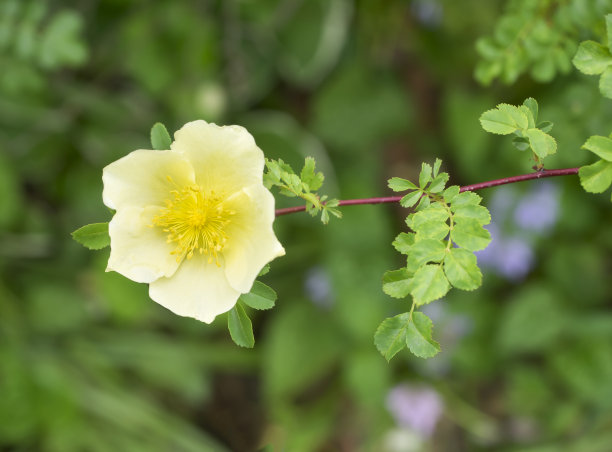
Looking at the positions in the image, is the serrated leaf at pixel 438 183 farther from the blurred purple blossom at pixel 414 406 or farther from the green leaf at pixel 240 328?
the blurred purple blossom at pixel 414 406

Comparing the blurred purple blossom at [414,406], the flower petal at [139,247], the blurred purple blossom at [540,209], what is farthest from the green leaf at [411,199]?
the blurred purple blossom at [414,406]

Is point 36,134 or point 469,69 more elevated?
point 469,69

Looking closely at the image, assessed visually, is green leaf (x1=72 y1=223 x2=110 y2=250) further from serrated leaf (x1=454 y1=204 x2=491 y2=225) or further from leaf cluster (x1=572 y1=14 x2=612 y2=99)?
leaf cluster (x1=572 y1=14 x2=612 y2=99)

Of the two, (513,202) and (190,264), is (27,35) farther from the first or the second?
(513,202)

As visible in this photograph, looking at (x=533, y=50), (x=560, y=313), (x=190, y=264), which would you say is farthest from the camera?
(x=560, y=313)

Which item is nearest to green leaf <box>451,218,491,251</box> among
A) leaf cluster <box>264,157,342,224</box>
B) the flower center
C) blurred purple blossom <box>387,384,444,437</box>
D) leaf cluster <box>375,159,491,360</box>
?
leaf cluster <box>375,159,491,360</box>

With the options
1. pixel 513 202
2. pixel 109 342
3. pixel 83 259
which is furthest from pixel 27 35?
pixel 513 202

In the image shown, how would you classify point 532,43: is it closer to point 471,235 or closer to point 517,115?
point 517,115
